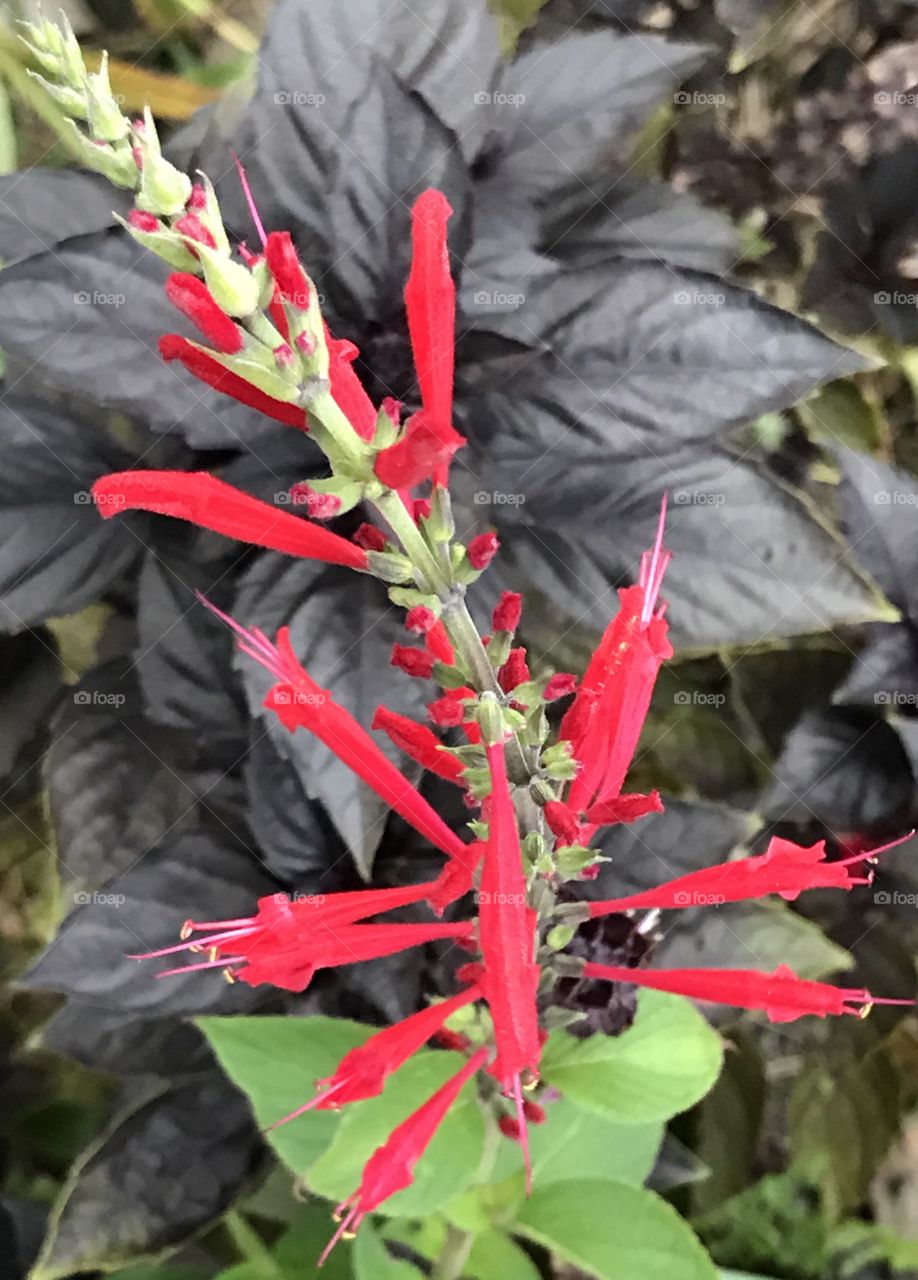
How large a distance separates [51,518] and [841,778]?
394mm

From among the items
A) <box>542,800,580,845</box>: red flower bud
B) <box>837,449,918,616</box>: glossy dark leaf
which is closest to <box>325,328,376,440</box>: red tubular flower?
<box>542,800,580,845</box>: red flower bud

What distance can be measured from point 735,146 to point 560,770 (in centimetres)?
52

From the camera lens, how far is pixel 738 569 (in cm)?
42

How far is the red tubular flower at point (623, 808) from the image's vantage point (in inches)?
11.4

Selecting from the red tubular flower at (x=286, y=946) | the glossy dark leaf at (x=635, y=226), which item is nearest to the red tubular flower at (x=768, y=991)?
the red tubular flower at (x=286, y=946)

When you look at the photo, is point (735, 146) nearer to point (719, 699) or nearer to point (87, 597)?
point (719, 699)

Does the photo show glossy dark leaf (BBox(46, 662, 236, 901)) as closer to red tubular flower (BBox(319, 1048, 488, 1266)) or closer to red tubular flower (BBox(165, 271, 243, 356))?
red tubular flower (BBox(319, 1048, 488, 1266))

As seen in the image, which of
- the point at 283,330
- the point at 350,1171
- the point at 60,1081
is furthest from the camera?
the point at 60,1081

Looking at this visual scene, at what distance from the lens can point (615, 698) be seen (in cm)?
29

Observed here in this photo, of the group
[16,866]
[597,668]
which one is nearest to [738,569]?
[597,668]

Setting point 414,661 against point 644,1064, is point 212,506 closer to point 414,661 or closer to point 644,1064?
point 414,661

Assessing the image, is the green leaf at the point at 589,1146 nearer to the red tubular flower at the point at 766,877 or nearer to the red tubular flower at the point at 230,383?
the red tubular flower at the point at 766,877

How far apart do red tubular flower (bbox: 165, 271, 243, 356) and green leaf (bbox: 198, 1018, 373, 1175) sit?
0.31 m

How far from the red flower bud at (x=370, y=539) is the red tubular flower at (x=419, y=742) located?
60 millimetres
